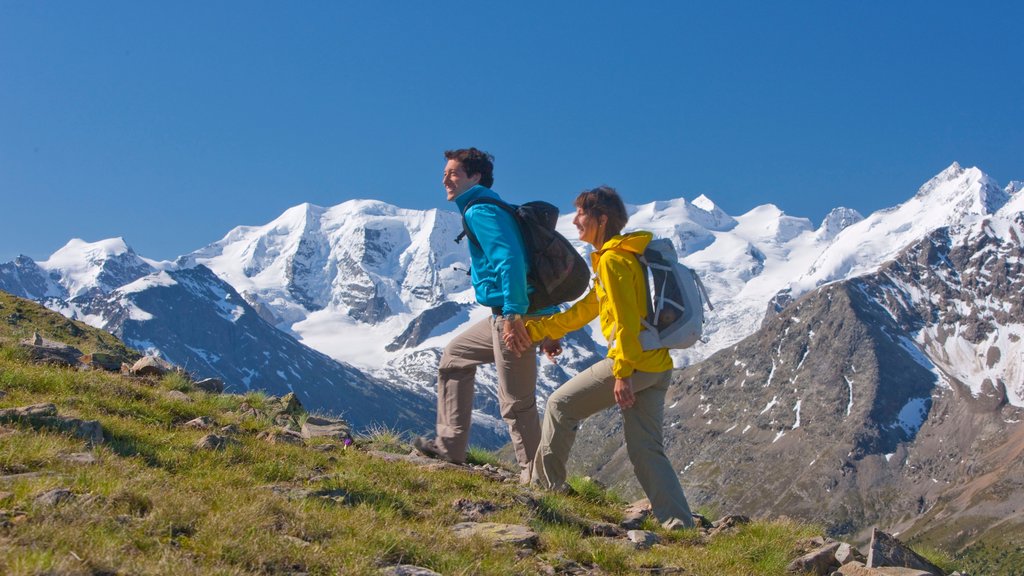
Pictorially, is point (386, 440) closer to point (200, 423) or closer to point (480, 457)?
point (480, 457)

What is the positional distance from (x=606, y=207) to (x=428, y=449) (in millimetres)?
3955

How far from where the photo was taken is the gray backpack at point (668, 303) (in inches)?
390

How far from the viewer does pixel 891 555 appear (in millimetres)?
8469

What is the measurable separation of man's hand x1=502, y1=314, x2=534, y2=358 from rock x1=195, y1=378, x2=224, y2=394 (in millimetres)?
5839

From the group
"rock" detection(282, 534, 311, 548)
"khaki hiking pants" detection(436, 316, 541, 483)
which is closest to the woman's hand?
"khaki hiking pants" detection(436, 316, 541, 483)

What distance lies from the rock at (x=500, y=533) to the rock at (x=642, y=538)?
136cm

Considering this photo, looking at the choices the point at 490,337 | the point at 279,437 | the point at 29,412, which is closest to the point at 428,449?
the point at 490,337

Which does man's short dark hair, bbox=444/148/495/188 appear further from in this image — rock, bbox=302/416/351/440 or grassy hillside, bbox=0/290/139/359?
grassy hillside, bbox=0/290/139/359

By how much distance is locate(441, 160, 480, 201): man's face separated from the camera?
1124 cm

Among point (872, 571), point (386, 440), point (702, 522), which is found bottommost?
point (872, 571)

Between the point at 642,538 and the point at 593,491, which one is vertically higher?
the point at 593,491

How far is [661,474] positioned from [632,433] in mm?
548

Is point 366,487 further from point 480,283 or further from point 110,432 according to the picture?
point 480,283

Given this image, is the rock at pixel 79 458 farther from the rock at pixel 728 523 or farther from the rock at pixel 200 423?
the rock at pixel 728 523
